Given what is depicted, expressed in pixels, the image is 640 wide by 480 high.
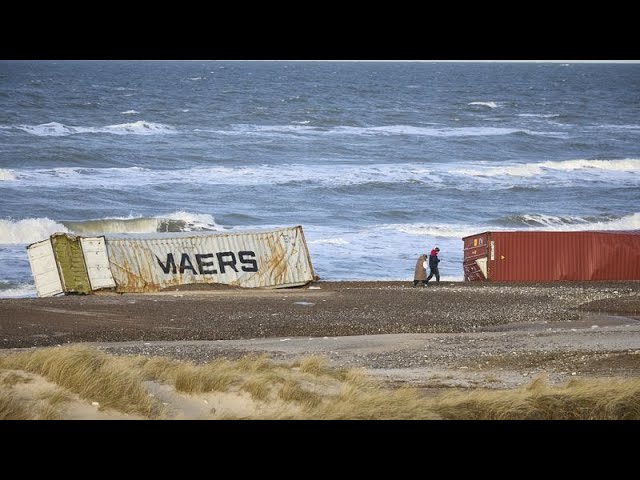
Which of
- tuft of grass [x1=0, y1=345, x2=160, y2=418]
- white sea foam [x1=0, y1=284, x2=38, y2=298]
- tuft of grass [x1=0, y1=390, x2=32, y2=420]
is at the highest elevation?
tuft of grass [x1=0, y1=390, x2=32, y2=420]

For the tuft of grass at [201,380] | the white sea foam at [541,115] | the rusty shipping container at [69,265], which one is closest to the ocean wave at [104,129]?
the white sea foam at [541,115]

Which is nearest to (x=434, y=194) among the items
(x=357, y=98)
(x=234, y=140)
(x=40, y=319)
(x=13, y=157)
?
(x=234, y=140)

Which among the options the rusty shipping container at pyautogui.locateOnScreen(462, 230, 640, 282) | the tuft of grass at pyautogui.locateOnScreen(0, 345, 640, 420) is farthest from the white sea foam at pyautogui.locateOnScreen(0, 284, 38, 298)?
the tuft of grass at pyautogui.locateOnScreen(0, 345, 640, 420)

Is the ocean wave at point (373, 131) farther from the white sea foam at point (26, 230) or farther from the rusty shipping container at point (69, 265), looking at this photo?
the rusty shipping container at point (69, 265)

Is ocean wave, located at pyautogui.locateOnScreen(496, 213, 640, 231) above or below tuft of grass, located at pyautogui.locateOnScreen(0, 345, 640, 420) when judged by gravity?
below

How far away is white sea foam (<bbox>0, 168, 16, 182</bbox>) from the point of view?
58.6 metres

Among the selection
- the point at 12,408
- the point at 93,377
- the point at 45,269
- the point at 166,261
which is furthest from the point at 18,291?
the point at 12,408

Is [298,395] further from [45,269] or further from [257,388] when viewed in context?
[45,269]

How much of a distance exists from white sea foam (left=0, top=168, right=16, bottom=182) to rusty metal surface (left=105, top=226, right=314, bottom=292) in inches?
1079

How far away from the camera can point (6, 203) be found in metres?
51.8

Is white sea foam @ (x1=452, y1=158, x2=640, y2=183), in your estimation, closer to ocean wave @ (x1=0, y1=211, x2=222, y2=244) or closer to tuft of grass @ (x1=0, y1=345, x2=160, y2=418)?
ocean wave @ (x1=0, y1=211, x2=222, y2=244)

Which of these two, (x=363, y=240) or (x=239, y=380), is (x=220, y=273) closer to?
(x=363, y=240)

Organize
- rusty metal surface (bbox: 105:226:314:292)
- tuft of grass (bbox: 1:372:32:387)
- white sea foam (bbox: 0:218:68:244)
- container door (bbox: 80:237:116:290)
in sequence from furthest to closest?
white sea foam (bbox: 0:218:68:244)
rusty metal surface (bbox: 105:226:314:292)
container door (bbox: 80:237:116:290)
tuft of grass (bbox: 1:372:32:387)

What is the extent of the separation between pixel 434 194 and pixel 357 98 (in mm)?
53009
